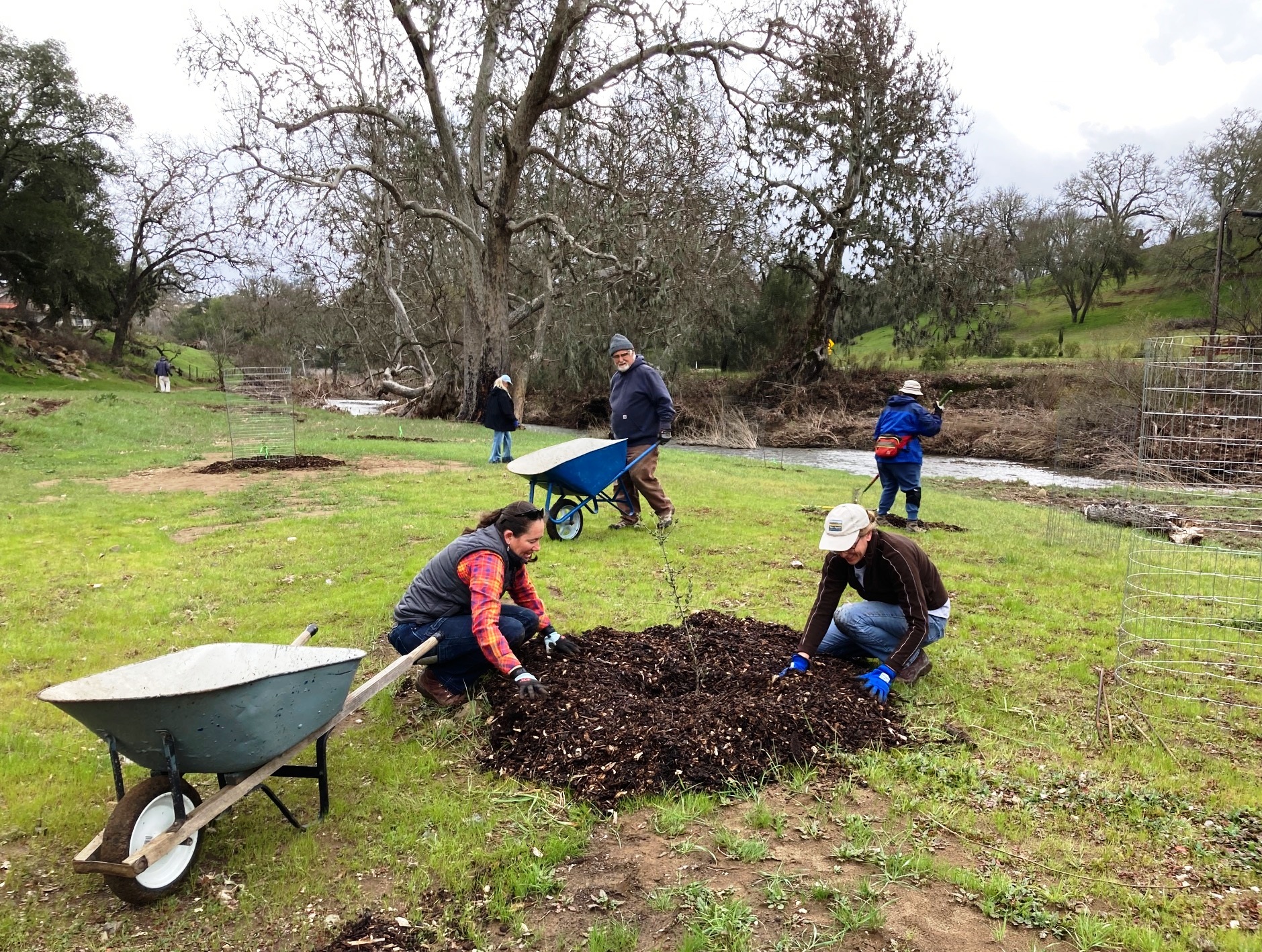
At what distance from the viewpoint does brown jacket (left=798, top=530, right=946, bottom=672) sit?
3.69 metres

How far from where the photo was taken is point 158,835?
251cm

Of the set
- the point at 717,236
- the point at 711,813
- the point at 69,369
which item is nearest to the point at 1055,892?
the point at 711,813

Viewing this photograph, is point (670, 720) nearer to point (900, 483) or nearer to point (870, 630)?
point (870, 630)

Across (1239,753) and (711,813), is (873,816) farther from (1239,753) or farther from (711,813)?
(1239,753)

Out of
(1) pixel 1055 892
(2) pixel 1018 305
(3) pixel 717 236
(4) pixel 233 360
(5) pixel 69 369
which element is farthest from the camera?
(4) pixel 233 360

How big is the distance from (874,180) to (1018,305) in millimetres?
24038

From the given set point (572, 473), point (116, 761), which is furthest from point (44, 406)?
point (116, 761)

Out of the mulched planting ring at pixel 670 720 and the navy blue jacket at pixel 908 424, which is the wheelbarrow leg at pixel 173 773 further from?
the navy blue jacket at pixel 908 424

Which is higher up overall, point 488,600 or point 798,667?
point 488,600

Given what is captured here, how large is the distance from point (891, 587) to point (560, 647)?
5.82 ft

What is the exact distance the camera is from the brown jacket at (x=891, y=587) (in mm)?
3689

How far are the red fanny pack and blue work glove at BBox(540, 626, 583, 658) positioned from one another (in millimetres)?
4975

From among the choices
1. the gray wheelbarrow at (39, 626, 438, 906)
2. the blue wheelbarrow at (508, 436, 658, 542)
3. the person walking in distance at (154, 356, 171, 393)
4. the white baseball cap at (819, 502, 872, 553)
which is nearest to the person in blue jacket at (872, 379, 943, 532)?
the blue wheelbarrow at (508, 436, 658, 542)

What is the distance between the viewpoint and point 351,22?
18.8 meters
